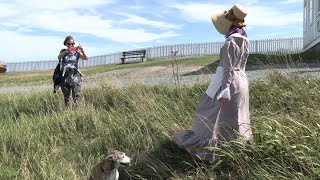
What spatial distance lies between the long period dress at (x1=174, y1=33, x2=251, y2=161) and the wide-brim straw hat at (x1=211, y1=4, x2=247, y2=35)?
21cm

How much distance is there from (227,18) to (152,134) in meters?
1.91

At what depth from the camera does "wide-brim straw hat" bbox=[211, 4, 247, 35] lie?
465 cm

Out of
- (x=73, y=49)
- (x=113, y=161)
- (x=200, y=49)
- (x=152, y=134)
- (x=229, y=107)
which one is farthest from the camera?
(x=200, y=49)

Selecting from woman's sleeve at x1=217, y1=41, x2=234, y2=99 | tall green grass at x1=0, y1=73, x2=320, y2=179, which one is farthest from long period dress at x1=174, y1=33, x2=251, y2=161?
tall green grass at x1=0, y1=73, x2=320, y2=179

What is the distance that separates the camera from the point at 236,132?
4.57 meters

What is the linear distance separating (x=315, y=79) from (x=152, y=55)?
33.7m

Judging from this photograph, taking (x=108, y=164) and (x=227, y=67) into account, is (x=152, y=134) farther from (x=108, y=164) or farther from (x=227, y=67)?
(x=227, y=67)

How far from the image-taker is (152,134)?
5.89m

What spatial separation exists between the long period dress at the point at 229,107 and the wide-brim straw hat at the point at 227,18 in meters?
0.21

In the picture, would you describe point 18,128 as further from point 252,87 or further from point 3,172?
point 252,87

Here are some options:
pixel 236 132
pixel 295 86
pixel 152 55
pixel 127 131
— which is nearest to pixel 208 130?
pixel 236 132

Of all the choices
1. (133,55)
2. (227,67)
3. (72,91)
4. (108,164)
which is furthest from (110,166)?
(133,55)

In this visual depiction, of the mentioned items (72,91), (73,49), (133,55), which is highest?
(133,55)

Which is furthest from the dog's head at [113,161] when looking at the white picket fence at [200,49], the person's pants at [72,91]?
the white picket fence at [200,49]
